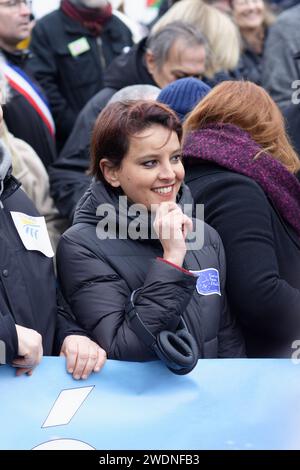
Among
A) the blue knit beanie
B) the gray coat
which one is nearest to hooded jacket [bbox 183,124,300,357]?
the blue knit beanie

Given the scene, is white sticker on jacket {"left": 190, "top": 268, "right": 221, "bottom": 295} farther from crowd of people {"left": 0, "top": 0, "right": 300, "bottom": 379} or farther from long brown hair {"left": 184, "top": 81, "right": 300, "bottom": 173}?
long brown hair {"left": 184, "top": 81, "right": 300, "bottom": 173}

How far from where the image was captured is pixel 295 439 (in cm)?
290

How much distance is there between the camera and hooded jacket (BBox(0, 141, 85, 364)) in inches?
117

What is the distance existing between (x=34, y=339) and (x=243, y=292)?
2.81 ft

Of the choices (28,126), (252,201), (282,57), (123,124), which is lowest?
(282,57)

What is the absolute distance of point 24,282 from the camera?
9.90 ft

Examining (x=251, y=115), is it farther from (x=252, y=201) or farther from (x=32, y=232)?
(x=32, y=232)

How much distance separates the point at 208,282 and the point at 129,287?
1.00 feet

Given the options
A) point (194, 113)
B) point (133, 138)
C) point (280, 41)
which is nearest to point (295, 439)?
point (133, 138)

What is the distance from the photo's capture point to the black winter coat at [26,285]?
9.76ft

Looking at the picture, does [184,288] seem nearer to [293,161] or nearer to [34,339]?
[34,339]

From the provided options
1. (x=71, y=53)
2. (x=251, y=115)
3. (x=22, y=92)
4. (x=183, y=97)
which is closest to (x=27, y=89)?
(x=22, y=92)

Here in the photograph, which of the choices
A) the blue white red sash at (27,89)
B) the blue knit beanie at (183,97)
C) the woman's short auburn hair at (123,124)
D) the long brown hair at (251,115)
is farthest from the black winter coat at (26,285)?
the blue white red sash at (27,89)
